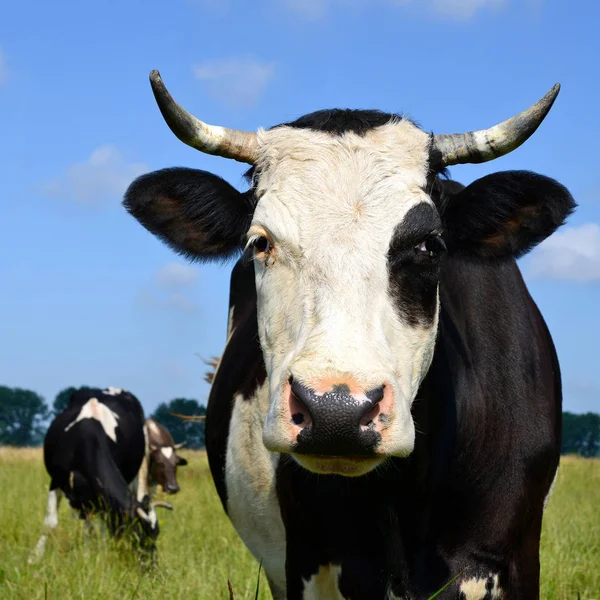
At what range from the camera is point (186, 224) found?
12.8ft

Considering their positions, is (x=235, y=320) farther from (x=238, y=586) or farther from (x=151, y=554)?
(x=151, y=554)

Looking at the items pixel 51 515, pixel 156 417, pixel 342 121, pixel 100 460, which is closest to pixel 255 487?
pixel 342 121

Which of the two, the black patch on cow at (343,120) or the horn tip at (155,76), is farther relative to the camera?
the black patch on cow at (343,120)

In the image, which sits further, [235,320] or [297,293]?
[235,320]

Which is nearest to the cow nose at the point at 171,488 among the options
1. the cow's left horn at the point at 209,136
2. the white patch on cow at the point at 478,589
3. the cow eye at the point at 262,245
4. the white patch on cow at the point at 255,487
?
the white patch on cow at the point at 255,487

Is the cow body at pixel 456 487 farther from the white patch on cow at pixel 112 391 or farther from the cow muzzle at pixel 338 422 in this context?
the white patch on cow at pixel 112 391

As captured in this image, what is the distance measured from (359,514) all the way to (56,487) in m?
8.33

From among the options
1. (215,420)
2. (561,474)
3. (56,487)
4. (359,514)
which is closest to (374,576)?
(359,514)

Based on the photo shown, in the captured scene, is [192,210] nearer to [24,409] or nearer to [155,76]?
[155,76]

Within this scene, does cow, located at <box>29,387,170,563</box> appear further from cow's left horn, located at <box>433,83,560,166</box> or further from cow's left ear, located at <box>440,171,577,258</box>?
cow's left horn, located at <box>433,83,560,166</box>

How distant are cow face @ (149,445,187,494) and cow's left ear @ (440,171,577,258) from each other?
1610cm

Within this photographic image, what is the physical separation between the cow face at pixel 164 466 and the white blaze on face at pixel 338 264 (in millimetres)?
16394

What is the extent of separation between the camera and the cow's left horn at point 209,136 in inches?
140

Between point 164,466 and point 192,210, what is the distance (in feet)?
54.1
